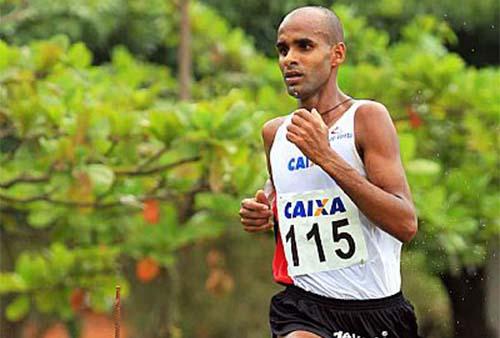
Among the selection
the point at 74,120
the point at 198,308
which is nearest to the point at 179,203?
the point at 74,120

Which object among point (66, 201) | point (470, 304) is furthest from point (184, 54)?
point (470, 304)

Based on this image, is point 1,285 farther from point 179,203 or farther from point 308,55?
point 308,55

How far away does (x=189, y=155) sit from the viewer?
28.5 ft

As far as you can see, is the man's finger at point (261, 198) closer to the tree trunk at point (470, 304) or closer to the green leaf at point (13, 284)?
the green leaf at point (13, 284)

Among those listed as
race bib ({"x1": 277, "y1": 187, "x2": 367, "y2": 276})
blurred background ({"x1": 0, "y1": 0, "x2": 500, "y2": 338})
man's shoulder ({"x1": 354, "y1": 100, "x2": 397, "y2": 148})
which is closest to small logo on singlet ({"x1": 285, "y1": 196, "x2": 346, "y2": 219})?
race bib ({"x1": 277, "y1": 187, "x2": 367, "y2": 276})

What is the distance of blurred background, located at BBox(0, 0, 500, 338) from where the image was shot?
8.72 meters

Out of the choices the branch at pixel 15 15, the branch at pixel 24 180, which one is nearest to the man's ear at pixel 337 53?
the branch at pixel 24 180

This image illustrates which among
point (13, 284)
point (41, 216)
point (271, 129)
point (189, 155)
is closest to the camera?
point (271, 129)

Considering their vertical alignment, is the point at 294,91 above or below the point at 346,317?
above

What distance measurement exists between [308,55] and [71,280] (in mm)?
4852

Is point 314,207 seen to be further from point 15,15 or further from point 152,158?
point 15,15

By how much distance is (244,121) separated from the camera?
8.42 meters

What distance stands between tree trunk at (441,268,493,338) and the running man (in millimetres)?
7795

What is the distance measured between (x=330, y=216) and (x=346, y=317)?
0.33m
